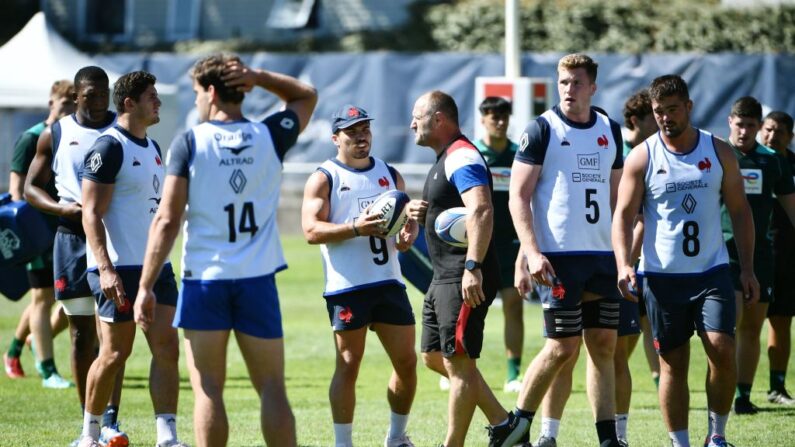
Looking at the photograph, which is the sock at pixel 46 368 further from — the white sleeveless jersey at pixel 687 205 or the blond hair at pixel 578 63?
the white sleeveless jersey at pixel 687 205

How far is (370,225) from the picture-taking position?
793 cm

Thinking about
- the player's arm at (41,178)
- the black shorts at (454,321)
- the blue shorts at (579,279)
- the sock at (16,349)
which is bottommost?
the sock at (16,349)

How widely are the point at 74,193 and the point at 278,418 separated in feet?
9.90

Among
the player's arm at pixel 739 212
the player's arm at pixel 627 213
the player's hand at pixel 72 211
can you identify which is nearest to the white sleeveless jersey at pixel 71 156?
the player's hand at pixel 72 211

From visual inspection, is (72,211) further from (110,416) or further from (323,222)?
(323,222)

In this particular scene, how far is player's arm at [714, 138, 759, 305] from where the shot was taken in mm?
8000

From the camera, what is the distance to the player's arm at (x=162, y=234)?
21.5 ft

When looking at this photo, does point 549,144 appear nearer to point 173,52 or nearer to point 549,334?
point 549,334

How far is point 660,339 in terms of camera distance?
317 inches

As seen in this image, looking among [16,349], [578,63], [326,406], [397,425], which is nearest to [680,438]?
[397,425]

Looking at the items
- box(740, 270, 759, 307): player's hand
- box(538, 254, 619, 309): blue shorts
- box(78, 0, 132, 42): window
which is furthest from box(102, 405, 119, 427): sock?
box(78, 0, 132, 42): window

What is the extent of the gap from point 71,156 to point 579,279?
11.9 ft

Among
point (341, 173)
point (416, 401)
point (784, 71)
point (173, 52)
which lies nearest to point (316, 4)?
point (173, 52)

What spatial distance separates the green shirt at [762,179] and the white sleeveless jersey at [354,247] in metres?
3.43
